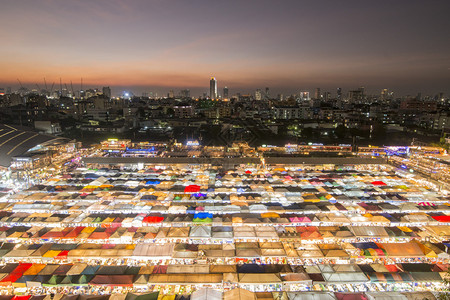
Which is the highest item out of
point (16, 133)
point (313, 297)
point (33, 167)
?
point (16, 133)

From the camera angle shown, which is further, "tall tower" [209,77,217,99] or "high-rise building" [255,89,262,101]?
"high-rise building" [255,89,262,101]

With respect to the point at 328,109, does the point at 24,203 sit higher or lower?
lower

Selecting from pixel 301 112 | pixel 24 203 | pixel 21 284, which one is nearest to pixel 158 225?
pixel 21 284

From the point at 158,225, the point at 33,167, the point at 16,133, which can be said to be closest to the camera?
the point at 158,225

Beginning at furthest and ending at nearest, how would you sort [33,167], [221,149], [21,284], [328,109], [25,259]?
[328,109]
[221,149]
[33,167]
[25,259]
[21,284]

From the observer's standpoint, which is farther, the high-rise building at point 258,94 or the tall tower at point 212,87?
the high-rise building at point 258,94

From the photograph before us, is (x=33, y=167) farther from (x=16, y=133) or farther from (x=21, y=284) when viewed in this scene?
(x=21, y=284)

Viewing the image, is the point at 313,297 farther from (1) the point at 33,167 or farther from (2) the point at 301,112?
(2) the point at 301,112

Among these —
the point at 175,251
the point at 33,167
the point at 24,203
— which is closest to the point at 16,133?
the point at 33,167

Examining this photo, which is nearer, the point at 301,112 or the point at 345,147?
the point at 345,147

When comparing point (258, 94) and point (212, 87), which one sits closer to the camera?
point (212, 87)
